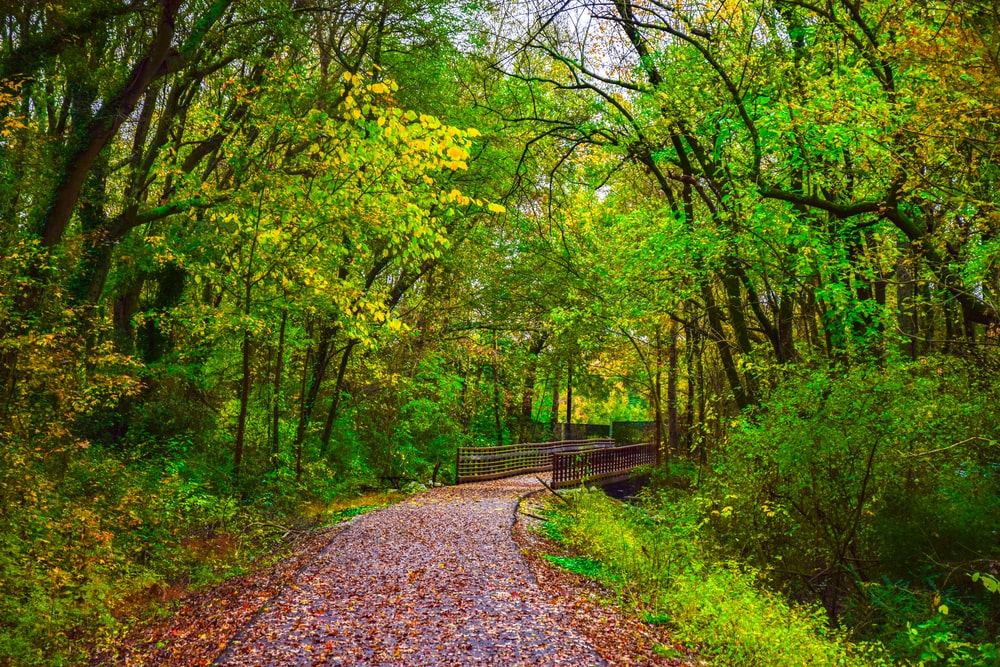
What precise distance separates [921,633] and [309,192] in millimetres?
9821

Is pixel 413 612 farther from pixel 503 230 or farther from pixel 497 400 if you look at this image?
pixel 497 400

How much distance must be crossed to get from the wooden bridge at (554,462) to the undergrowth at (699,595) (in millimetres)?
7077

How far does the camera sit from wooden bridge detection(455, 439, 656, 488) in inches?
740

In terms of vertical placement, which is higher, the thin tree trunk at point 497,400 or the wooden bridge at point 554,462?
the thin tree trunk at point 497,400

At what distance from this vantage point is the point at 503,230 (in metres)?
10.6

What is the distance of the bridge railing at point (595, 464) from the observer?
61.2 feet

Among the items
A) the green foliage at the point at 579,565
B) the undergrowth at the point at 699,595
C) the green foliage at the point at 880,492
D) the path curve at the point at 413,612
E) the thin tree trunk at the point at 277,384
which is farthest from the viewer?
the thin tree trunk at the point at 277,384

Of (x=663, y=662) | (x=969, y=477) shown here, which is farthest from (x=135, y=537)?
(x=969, y=477)

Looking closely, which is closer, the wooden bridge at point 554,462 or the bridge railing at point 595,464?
the bridge railing at point 595,464

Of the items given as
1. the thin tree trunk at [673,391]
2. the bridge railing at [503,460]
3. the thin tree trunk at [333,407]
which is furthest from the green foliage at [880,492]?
the thin tree trunk at [333,407]

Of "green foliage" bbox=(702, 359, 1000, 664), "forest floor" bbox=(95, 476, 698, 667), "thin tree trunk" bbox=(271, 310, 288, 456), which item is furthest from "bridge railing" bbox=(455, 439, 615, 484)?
"green foliage" bbox=(702, 359, 1000, 664)

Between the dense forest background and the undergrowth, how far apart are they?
654mm

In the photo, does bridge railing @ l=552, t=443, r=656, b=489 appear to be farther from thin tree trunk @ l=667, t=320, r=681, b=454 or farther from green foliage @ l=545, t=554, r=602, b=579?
green foliage @ l=545, t=554, r=602, b=579

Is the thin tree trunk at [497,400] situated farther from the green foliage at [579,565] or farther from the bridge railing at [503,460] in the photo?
the green foliage at [579,565]
